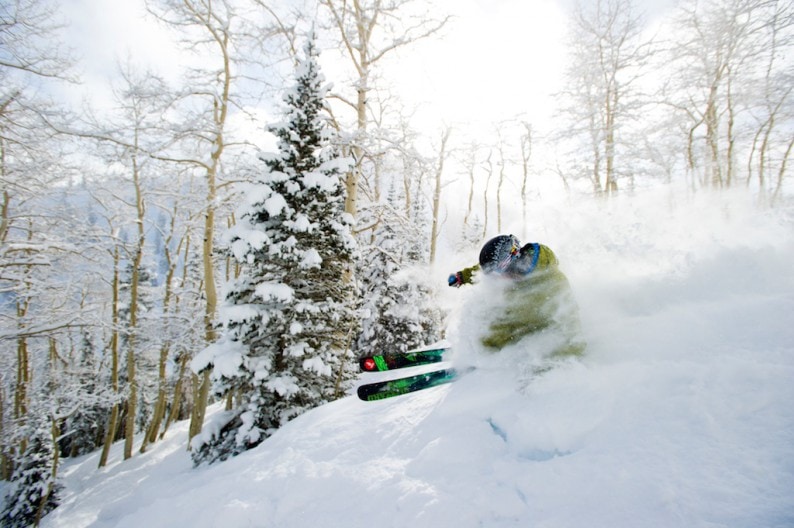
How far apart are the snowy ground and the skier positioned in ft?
0.80

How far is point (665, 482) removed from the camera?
70.8 inches

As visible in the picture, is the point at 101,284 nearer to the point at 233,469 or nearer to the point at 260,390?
the point at 260,390

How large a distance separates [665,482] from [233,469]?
3.79 m

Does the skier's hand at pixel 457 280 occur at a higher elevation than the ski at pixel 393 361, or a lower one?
higher

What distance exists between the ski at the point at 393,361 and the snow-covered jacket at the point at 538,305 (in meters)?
1.52

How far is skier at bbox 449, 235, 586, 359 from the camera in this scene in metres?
3.35

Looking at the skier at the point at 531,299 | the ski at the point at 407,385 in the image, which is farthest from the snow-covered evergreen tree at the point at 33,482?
the skier at the point at 531,299

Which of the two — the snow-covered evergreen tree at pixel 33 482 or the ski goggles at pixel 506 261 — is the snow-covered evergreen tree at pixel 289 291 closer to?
the ski goggles at pixel 506 261

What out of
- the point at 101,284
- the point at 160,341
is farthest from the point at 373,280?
the point at 101,284

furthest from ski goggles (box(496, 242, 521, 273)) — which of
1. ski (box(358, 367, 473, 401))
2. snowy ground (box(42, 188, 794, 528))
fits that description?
ski (box(358, 367, 473, 401))

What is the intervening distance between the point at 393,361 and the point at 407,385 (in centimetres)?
69

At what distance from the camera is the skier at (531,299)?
11.0ft

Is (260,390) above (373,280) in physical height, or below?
below

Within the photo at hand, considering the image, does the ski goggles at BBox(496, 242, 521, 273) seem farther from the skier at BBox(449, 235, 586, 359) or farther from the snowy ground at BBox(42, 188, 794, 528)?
the snowy ground at BBox(42, 188, 794, 528)
